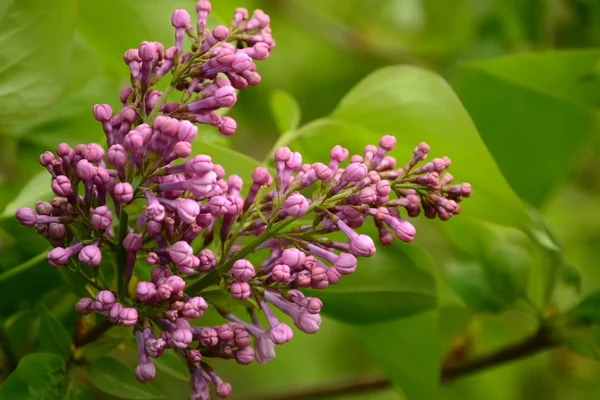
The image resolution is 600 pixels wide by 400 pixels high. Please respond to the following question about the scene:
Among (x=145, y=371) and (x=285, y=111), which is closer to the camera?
(x=145, y=371)

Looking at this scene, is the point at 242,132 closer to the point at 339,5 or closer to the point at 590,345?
the point at 339,5

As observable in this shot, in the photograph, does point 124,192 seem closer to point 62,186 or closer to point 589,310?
point 62,186

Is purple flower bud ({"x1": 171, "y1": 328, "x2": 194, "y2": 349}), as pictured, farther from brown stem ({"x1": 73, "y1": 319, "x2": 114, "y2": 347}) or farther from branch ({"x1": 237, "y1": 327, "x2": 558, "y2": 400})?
branch ({"x1": 237, "y1": 327, "x2": 558, "y2": 400})

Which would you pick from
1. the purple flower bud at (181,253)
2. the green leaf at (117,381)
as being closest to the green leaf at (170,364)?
the green leaf at (117,381)

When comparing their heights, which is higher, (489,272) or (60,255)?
(60,255)

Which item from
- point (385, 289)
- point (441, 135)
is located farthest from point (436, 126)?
point (385, 289)
